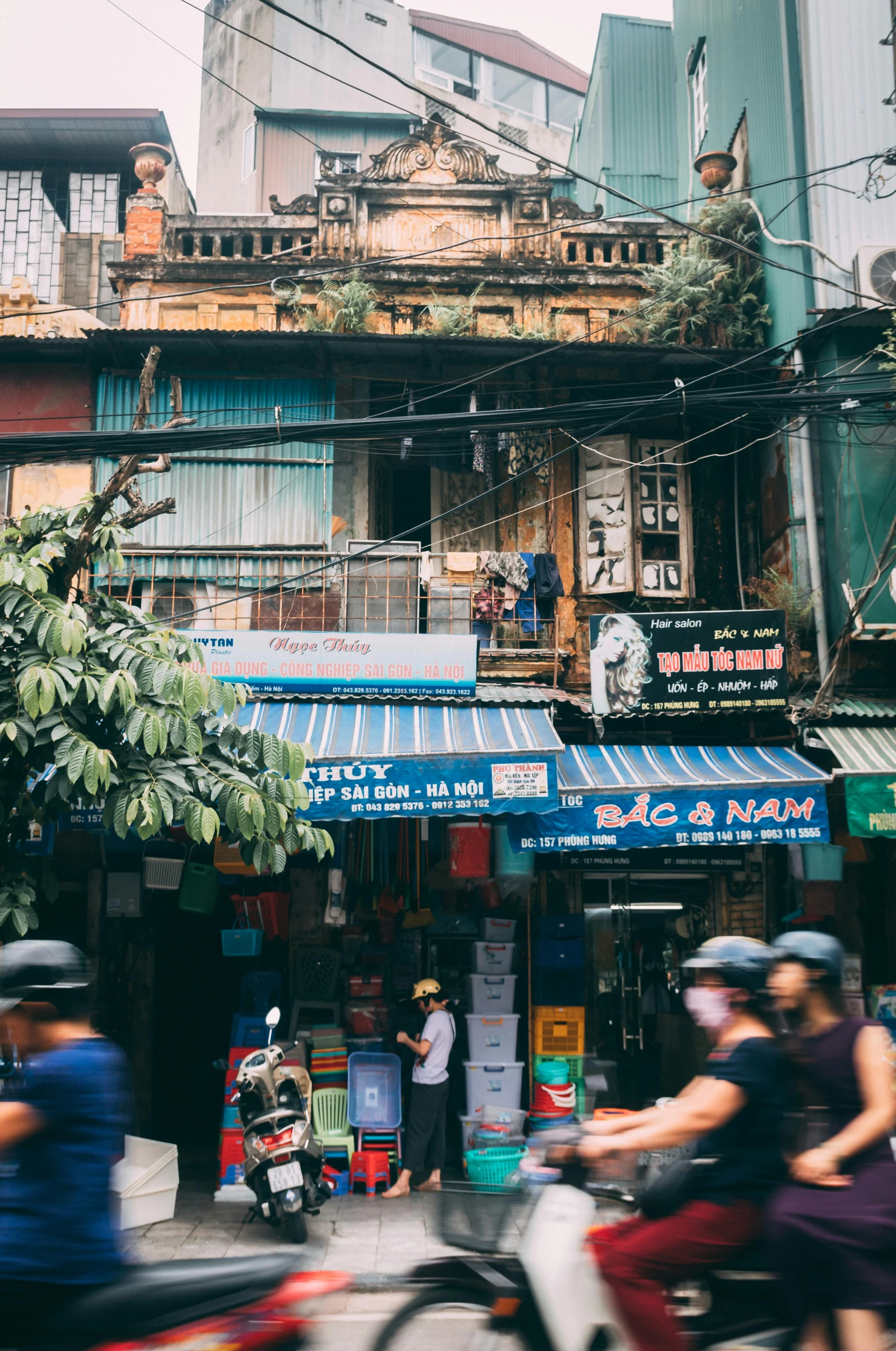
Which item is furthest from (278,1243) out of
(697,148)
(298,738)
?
(697,148)

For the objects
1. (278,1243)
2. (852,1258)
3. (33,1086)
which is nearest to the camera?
(33,1086)

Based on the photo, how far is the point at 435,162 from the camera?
37.0ft

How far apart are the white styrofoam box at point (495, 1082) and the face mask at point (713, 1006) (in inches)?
226

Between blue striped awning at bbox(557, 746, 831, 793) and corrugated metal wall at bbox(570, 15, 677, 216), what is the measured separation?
9.74m

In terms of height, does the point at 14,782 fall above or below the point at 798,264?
below

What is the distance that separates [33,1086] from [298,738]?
226 inches

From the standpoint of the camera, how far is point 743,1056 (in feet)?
12.0

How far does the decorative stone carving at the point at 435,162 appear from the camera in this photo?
11.2 m

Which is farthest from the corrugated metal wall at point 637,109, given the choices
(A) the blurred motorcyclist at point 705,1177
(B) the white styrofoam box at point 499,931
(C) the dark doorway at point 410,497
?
(A) the blurred motorcyclist at point 705,1177

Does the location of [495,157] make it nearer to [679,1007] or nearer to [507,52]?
[679,1007]

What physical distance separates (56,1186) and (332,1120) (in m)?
6.40

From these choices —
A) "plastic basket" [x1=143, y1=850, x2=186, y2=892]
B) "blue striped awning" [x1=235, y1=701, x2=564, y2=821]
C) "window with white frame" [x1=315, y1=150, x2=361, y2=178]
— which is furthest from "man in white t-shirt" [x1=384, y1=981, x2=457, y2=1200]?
"window with white frame" [x1=315, y1=150, x2=361, y2=178]

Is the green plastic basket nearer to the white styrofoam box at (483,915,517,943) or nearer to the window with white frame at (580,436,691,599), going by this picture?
the white styrofoam box at (483,915,517,943)

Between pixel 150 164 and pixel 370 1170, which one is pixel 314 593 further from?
pixel 150 164
